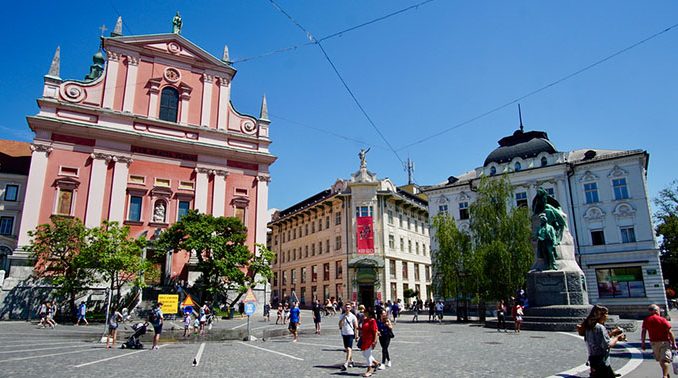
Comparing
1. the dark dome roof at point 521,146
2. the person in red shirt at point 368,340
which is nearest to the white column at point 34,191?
the person in red shirt at point 368,340

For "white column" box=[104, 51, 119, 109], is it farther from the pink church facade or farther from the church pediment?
the church pediment

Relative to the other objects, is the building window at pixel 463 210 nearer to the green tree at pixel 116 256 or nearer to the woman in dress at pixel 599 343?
the green tree at pixel 116 256

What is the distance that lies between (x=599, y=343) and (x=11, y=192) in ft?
148

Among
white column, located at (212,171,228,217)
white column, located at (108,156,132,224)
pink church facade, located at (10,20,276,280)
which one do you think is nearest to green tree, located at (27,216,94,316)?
pink church facade, located at (10,20,276,280)

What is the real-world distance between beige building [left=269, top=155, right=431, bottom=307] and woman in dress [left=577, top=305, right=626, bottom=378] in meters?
38.4

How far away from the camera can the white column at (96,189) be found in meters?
29.6

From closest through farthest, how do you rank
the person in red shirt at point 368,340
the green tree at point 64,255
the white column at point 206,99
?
the person in red shirt at point 368,340 → the green tree at point 64,255 → the white column at point 206,99

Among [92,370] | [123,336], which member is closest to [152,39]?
[123,336]

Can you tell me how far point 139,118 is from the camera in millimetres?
32500

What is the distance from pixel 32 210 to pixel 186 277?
36.4 feet

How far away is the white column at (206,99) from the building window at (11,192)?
18.1 metres

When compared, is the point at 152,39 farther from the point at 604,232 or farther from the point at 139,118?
the point at 604,232

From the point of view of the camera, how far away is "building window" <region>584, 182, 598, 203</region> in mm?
36000

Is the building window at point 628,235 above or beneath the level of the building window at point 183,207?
beneath
